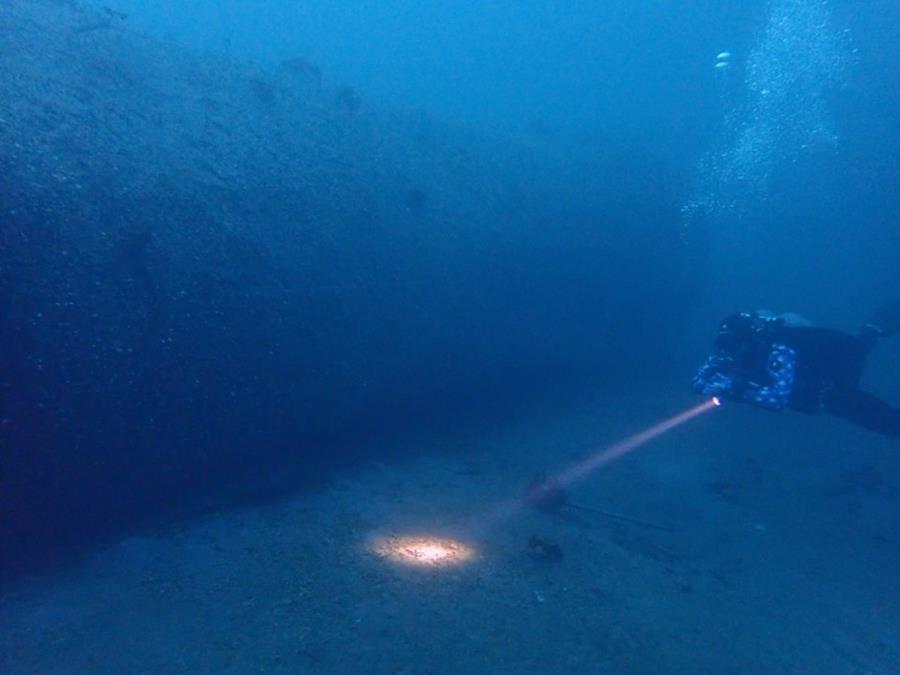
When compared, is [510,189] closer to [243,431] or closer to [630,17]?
[243,431]

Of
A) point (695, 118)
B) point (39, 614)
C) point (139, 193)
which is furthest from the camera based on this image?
point (695, 118)

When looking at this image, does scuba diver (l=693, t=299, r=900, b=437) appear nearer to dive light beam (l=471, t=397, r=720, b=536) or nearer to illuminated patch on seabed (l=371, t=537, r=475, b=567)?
dive light beam (l=471, t=397, r=720, b=536)

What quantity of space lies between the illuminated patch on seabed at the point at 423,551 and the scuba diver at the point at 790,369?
20.6 feet

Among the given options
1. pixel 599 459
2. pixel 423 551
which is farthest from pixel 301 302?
pixel 599 459

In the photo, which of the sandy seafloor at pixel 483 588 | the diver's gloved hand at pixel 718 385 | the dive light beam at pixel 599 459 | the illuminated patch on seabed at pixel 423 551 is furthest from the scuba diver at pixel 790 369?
the illuminated patch on seabed at pixel 423 551

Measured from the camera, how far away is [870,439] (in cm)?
1396

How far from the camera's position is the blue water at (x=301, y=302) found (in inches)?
183

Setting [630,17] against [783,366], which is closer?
[783,366]

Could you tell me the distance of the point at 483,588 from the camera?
5293mm

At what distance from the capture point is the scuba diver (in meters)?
10.4

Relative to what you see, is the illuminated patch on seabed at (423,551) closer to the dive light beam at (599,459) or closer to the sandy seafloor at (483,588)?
the sandy seafloor at (483,588)

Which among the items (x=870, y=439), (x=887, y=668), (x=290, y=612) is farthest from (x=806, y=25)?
(x=290, y=612)

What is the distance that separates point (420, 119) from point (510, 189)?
6.17ft

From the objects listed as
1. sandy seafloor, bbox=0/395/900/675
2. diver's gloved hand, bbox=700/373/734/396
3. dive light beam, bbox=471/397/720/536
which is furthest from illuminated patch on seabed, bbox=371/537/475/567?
diver's gloved hand, bbox=700/373/734/396
